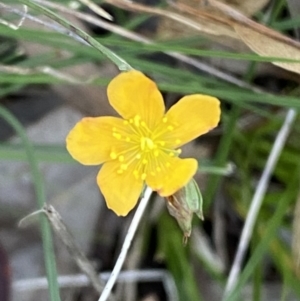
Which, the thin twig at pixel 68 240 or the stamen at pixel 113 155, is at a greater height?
the stamen at pixel 113 155

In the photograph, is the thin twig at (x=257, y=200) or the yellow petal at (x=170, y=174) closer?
the yellow petal at (x=170, y=174)

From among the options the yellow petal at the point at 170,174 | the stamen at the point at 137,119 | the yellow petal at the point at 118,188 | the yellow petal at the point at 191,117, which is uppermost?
the yellow petal at the point at 191,117

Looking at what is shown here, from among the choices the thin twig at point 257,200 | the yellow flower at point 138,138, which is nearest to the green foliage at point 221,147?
the thin twig at point 257,200

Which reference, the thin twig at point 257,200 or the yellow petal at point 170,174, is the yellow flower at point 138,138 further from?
the thin twig at point 257,200

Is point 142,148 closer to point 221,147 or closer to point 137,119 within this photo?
point 137,119

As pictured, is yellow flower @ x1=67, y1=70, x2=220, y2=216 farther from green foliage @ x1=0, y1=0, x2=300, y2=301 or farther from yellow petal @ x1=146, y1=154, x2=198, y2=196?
green foliage @ x1=0, y1=0, x2=300, y2=301

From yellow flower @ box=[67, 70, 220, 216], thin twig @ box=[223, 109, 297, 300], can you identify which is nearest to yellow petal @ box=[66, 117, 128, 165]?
yellow flower @ box=[67, 70, 220, 216]

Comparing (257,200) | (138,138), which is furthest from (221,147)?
(138,138)

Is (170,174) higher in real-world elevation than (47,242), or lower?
higher

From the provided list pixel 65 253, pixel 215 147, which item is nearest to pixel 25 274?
pixel 65 253
